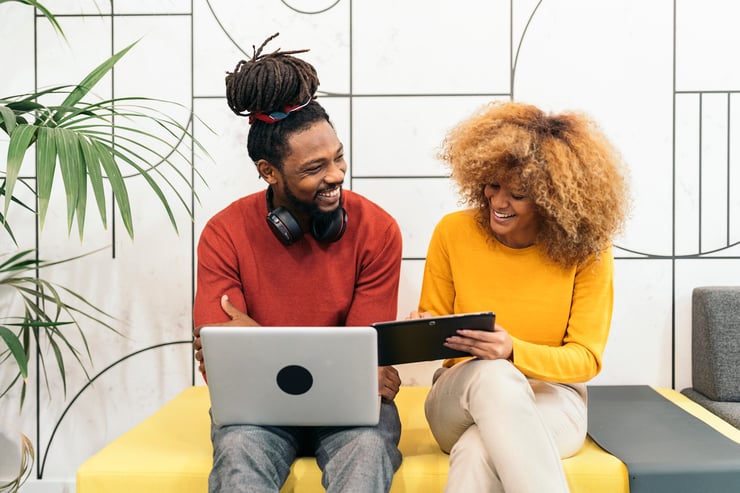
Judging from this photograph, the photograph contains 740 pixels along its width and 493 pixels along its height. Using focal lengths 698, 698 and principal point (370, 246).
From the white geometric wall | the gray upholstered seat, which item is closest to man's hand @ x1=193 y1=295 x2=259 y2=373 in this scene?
the white geometric wall

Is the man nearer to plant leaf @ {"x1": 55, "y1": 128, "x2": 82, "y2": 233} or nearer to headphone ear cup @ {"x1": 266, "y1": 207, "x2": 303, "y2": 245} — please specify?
headphone ear cup @ {"x1": 266, "y1": 207, "x2": 303, "y2": 245}

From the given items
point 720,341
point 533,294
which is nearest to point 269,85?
point 533,294

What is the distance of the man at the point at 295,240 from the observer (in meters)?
1.63

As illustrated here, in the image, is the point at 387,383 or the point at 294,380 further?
the point at 387,383

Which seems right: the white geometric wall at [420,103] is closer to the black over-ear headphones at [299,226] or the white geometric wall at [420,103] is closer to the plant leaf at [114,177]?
the black over-ear headphones at [299,226]

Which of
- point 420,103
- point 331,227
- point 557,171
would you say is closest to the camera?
point 557,171

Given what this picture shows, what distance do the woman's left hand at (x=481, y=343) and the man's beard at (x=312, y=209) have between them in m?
0.43

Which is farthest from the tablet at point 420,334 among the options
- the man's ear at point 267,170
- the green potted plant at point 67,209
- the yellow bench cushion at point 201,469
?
the green potted plant at point 67,209

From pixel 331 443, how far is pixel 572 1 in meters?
1.53

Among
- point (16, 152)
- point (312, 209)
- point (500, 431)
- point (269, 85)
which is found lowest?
point (500, 431)

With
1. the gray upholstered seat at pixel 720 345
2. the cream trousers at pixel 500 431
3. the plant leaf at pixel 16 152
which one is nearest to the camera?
the cream trousers at pixel 500 431

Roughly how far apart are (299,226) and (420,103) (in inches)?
29.2

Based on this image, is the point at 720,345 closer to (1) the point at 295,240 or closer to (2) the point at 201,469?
(1) the point at 295,240

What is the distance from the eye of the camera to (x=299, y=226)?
1.67 meters
